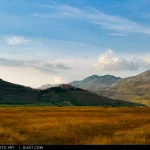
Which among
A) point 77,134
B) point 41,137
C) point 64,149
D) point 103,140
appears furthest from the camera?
point 77,134

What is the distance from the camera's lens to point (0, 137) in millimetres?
33062

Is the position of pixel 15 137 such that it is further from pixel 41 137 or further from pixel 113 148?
pixel 113 148

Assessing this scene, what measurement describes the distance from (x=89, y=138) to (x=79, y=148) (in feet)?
54.3

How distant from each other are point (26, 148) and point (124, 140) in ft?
58.0

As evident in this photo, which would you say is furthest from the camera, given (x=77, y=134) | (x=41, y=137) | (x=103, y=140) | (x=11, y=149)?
(x=77, y=134)

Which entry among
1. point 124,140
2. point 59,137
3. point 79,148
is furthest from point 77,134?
point 79,148

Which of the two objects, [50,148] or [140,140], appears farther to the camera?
[140,140]

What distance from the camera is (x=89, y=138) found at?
33.0 metres

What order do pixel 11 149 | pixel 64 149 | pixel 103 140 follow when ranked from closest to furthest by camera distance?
pixel 11 149 < pixel 64 149 < pixel 103 140

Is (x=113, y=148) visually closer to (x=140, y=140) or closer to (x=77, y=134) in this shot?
(x=140, y=140)

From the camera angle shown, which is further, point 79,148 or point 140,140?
point 140,140

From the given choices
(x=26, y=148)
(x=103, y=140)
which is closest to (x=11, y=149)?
(x=26, y=148)

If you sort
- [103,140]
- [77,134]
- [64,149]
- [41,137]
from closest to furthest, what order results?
[64,149], [103,140], [41,137], [77,134]

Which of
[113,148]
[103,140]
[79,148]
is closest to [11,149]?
[79,148]
